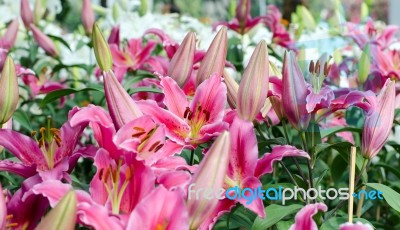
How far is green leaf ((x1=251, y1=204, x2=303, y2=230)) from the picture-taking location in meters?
0.66

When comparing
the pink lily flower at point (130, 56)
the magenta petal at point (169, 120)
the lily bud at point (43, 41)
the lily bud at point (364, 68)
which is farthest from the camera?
the lily bud at point (43, 41)

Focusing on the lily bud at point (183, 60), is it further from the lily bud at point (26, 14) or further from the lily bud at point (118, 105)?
the lily bud at point (26, 14)

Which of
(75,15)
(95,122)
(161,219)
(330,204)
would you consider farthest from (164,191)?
(75,15)

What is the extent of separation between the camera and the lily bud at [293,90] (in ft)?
2.31

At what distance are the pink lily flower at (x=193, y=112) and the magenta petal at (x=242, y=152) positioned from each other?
0.12 feet

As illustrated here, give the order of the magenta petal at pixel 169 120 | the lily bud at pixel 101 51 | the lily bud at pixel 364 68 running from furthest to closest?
1. the lily bud at pixel 364 68
2. the lily bud at pixel 101 51
3. the magenta petal at pixel 169 120

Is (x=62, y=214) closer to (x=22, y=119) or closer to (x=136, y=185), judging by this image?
(x=136, y=185)

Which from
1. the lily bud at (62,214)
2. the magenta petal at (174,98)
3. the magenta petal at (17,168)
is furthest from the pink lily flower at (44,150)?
the lily bud at (62,214)

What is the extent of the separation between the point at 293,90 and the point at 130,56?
2.22 feet

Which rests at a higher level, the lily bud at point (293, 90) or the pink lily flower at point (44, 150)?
the lily bud at point (293, 90)

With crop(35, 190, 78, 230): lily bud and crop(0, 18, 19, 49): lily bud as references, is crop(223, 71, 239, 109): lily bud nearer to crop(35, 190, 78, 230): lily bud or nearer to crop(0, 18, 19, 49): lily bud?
crop(35, 190, 78, 230): lily bud

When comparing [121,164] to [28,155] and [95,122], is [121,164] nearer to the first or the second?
[95,122]

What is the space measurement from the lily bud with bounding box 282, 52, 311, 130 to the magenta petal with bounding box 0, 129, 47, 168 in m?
0.26

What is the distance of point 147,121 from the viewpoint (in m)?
0.63
